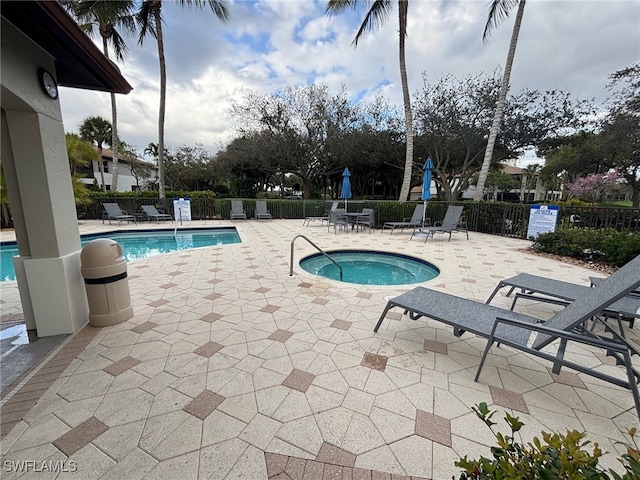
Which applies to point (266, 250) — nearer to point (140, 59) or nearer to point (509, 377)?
point (509, 377)

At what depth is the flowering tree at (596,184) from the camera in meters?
17.1

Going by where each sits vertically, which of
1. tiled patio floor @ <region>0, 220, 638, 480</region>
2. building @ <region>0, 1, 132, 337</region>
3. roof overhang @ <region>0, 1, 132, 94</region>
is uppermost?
roof overhang @ <region>0, 1, 132, 94</region>

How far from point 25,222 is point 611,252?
351 inches

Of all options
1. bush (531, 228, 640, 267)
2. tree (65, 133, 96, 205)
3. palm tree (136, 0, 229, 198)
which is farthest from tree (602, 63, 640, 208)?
tree (65, 133, 96, 205)

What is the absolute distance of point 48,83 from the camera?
2.44 meters

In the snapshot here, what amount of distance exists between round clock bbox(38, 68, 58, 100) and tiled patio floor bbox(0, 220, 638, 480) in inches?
90.8

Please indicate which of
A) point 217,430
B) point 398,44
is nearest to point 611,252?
point 217,430

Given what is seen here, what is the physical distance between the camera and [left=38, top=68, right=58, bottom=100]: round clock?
2.37 metres

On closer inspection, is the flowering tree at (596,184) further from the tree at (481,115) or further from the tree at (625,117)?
the tree at (481,115)

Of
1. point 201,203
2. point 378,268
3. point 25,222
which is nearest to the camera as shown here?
point 25,222

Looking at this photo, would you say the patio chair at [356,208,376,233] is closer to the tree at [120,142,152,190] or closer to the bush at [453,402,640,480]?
the bush at [453,402,640,480]

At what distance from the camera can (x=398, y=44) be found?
35.0ft

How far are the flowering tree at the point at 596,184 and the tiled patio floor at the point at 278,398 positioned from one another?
21.4 metres

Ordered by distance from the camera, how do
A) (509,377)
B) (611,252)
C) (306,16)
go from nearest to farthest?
(509,377) < (611,252) < (306,16)
